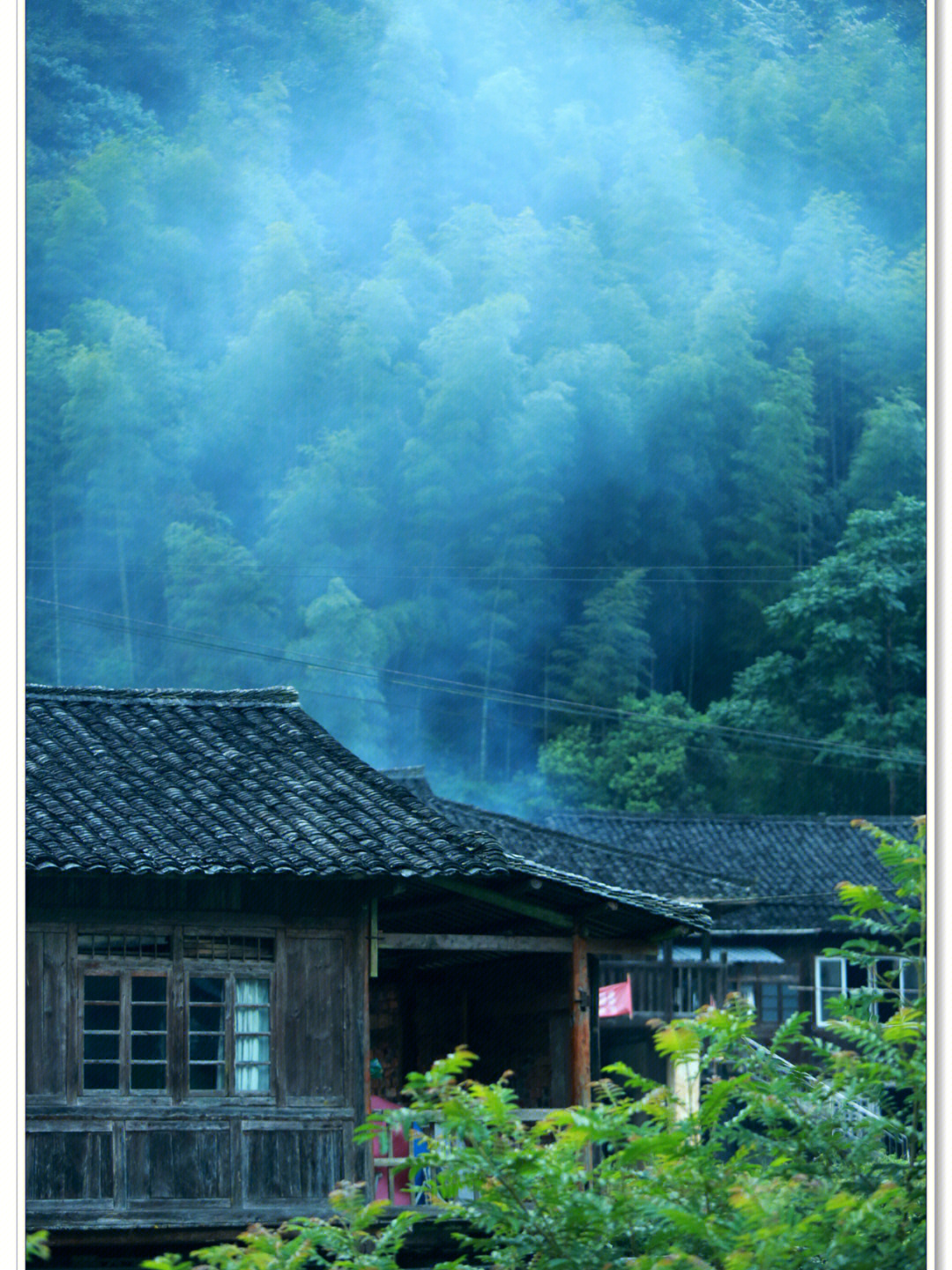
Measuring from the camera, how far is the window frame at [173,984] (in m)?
7.94

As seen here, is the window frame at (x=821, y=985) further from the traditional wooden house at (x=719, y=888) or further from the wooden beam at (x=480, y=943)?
the wooden beam at (x=480, y=943)

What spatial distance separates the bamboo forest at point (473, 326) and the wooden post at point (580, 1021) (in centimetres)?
224

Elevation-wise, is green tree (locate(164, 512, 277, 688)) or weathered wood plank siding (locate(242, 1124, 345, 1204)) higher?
green tree (locate(164, 512, 277, 688))

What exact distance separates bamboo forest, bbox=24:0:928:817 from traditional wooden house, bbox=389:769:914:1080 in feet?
21.7

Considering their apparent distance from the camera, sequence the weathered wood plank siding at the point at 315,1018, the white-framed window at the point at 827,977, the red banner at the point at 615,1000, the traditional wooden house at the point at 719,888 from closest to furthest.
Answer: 1. the weathered wood plank siding at the point at 315,1018
2. the red banner at the point at 615,1000
3. the traditional wooden house at the point at 719,888
4. the white-framed window at the point at 827,977

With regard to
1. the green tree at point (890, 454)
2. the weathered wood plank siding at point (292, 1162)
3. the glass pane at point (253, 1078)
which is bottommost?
the weathered wood plank siding at point (292, 1162)

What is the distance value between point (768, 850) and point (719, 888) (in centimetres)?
444

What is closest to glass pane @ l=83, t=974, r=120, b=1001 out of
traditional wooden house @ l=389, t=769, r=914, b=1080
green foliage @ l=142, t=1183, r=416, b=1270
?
green foliage @ l=142, t=1183, r=416, b=1270

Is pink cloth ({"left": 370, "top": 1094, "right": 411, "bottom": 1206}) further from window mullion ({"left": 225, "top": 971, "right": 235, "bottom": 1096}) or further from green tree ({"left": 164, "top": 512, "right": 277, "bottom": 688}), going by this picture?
green tree ({"left": 164, "top": 512, "right": 277, "bottom": 688})

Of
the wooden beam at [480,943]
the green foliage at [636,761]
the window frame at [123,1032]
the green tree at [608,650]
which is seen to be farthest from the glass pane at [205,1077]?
the green foliage at [636,761]

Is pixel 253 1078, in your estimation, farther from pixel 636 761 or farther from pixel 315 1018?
pixel 636 761

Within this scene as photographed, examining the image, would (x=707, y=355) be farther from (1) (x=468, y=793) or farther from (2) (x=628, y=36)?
(1) (x=468, y=793)

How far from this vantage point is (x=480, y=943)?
9.12m

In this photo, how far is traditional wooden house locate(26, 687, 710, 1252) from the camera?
7742 mm
